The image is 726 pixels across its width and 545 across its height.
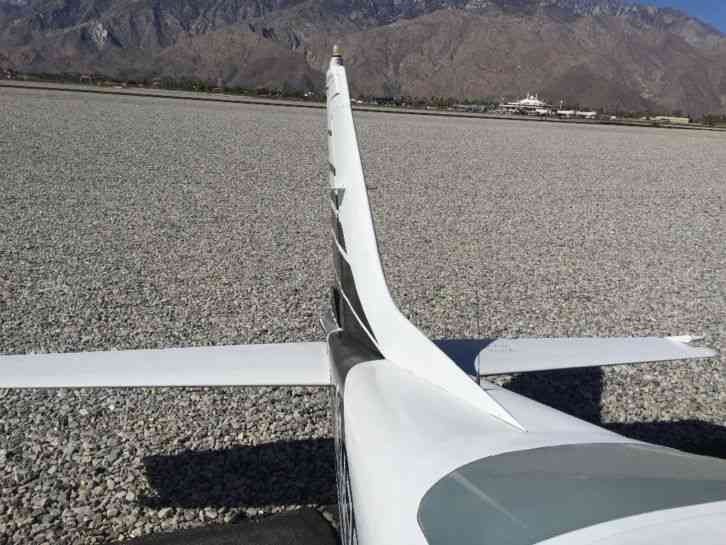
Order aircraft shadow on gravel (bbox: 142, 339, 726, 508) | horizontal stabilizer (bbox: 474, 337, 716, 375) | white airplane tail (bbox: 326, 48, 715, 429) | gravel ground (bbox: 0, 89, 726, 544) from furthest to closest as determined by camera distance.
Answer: gravel ground (bbox: 0, 89, 726, 544), aircraft shadow on gravel (bbox: 142, 339, 726, 508), horizontal stabilizer (bbox: 474, 337, 716, 375), white airplane tail (bbox: 326, 48, 715, 429)

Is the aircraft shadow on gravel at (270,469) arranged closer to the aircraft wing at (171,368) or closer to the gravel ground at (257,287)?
the gravel ground at (257,287)

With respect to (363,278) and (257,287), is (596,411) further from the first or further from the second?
(257,287)

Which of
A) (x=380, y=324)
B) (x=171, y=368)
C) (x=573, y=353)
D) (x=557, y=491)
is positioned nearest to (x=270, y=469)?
(x=171, y=368)

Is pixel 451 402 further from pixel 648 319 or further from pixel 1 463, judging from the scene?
pixel 648 319

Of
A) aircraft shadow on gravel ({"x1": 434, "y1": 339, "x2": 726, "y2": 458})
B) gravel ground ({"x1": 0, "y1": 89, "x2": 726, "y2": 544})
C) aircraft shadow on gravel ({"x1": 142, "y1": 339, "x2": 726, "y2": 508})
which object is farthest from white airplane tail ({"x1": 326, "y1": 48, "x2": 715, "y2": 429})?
aircraft shadow on gravel ({"x1": 434, "y1": 339, "x2": 726, "y2": 458})

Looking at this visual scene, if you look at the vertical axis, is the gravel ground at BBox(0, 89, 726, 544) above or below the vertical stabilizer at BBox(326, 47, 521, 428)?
below

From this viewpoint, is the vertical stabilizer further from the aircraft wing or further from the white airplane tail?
the aircraft wing
